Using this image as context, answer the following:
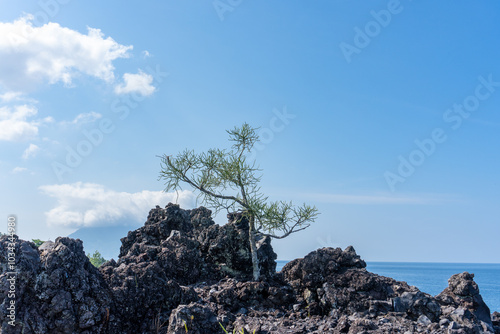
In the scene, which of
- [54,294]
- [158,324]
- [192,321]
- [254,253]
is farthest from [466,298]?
[54,294]

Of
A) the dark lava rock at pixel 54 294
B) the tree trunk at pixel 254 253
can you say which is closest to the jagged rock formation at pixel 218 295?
the dark lava rock at pixel 54 294

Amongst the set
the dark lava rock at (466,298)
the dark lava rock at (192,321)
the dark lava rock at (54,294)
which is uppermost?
the dark lava rock at (54,294)

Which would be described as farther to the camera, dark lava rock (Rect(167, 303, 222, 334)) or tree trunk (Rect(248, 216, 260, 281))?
tree trunk (Rect(248, 216, 260, 281))

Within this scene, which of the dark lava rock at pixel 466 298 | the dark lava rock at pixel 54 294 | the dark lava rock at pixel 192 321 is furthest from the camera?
the dark lava rock at pixel 466 298

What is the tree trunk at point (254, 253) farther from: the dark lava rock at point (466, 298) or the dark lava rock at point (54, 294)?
the dark lava rock at point (466, 298)

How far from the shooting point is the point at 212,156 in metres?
14.2

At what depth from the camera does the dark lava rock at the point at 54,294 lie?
8.21 m

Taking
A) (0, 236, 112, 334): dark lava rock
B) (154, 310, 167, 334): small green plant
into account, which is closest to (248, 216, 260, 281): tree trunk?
(154, 310, 167, 334): small green plant

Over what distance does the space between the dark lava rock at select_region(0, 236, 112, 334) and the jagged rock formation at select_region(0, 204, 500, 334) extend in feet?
0.06

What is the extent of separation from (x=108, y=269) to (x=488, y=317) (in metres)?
11.3

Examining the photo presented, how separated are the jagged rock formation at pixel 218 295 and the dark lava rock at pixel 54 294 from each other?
0.02 meters

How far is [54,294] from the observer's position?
8.48 metres

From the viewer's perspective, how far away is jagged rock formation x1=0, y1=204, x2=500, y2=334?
8.45 meters

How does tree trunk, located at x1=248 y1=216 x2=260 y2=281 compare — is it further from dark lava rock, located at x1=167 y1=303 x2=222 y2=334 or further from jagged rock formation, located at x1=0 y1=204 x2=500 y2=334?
dark lava rock, located at x1=167 y1=303 x2=222 y2=334
